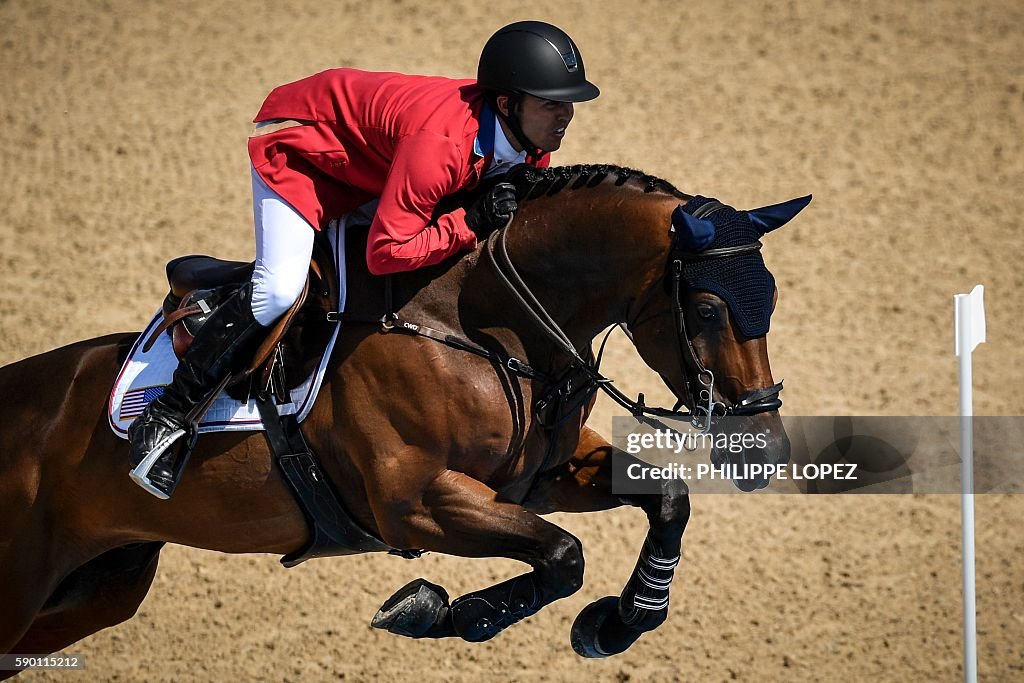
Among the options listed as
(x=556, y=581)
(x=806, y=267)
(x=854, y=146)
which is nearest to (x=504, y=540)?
(x=556, y=581)

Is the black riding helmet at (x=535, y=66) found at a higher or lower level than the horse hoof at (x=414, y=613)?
higher

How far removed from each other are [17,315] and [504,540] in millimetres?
5832

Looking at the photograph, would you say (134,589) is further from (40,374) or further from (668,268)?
(668,268)

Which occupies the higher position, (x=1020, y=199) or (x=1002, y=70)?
(x=1002, y=70)

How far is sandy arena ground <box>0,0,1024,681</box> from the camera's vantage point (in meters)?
6.46

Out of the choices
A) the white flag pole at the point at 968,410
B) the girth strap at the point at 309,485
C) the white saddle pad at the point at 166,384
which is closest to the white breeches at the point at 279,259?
the white saddle pad at the point at 166,384

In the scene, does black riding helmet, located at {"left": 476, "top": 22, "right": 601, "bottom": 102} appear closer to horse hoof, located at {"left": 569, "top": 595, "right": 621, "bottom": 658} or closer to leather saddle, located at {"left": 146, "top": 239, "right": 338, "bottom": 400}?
leather saddle, located at {"left": 146, "top": 239, "right": 338, "bottom": 400}

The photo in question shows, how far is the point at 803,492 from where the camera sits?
7.45 meters

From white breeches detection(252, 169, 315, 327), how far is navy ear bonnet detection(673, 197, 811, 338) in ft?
3.92

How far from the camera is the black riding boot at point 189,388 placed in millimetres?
4176

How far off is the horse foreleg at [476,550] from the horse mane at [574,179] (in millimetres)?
965

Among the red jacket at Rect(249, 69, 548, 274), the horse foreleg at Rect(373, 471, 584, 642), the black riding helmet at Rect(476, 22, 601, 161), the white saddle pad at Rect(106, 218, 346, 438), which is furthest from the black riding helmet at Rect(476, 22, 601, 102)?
the horse foreleg at Rect(373, 471, 584, 642)

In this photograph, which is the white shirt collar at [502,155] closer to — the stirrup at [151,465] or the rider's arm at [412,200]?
the rider's arm at [412,200]

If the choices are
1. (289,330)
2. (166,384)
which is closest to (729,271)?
(289,330)
